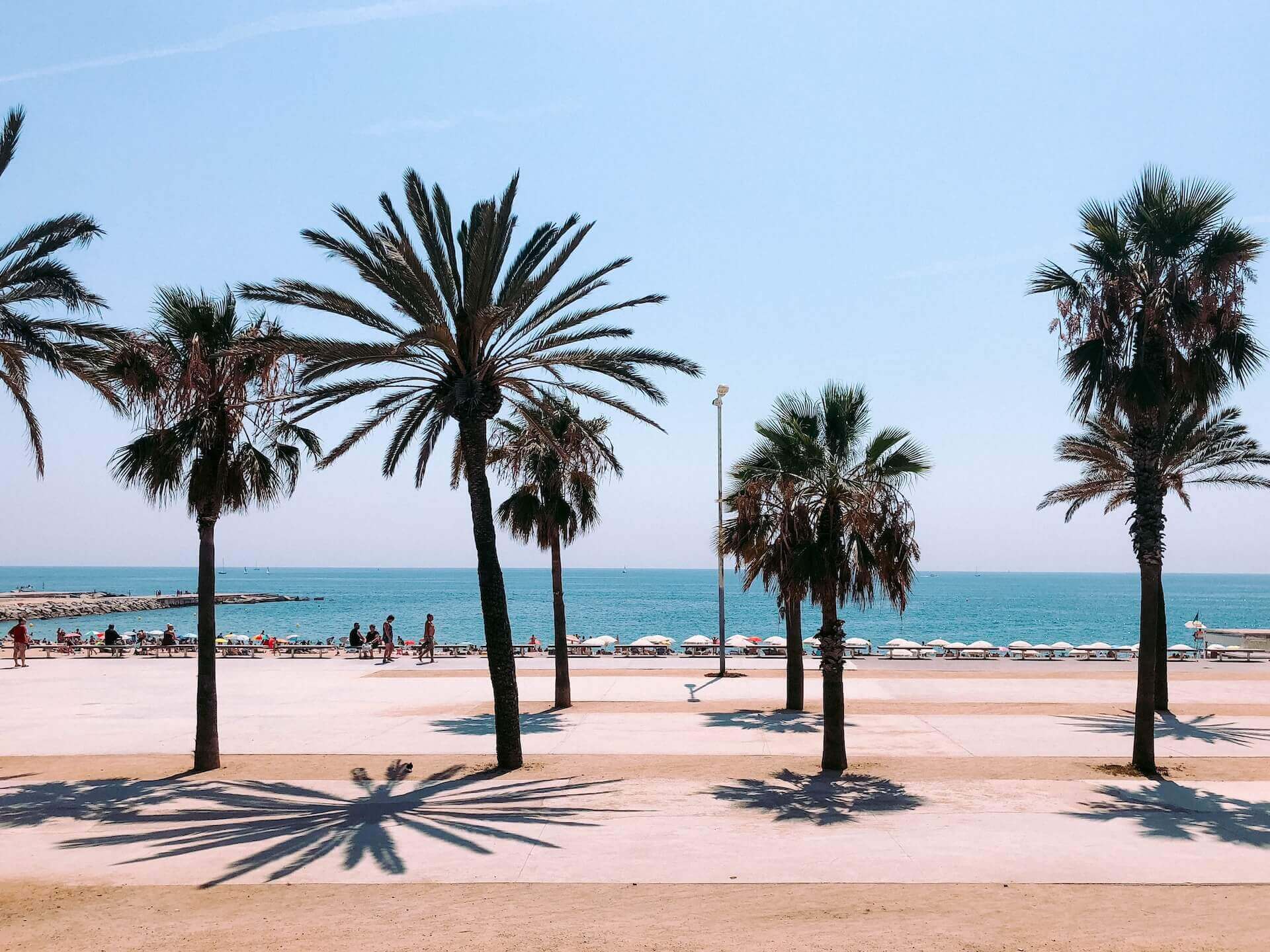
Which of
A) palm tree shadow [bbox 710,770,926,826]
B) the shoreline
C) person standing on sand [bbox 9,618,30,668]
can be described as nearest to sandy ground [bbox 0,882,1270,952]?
palm tree shadow [bbox 710,770,926,826]

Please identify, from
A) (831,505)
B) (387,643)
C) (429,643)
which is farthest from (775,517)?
(387,643)

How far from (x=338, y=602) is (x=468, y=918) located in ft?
540

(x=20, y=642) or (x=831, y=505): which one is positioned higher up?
(x=831, y=505)

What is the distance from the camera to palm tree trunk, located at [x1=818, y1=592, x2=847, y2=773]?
15.2 meters

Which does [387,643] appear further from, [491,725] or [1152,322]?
[1152,322]

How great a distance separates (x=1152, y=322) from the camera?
613 inches

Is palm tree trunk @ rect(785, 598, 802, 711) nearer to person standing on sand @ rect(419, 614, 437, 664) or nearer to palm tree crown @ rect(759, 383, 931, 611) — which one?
palm tree crown @ rect(759, 383, 931, 611)

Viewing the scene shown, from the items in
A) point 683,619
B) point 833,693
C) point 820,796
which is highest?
point 833,693

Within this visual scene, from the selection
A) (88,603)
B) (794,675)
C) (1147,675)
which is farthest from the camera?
(88,603)

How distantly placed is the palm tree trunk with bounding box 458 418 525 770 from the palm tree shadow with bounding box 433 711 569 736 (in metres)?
3.60

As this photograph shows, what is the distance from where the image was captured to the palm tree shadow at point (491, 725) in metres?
19.6

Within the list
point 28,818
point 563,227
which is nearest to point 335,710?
point 28,818

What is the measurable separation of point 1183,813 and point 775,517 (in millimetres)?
7202

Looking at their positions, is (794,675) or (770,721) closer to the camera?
(770,721)
